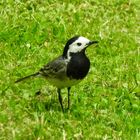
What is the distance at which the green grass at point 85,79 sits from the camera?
859 centimetres

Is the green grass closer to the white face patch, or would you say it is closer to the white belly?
the white belly

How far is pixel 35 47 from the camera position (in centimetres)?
1102

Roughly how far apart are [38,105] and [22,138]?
3.71 feet

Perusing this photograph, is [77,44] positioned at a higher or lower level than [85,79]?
higher

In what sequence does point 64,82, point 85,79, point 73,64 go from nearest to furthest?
1. point 73,64
2. point 64,82
3. point 85,79

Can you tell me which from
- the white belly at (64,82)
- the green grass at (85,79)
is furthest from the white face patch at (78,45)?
the green grass at (85,79)

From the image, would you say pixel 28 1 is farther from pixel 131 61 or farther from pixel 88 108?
pixel 88 108

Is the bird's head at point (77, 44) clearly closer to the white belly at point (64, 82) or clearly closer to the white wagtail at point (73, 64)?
the white wagtail at point (73, 64)

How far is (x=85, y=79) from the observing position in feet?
33.4

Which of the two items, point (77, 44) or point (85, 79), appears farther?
point (85, 79)

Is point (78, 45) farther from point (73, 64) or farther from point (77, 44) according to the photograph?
point (73, 64)

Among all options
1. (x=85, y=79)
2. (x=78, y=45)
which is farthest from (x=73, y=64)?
(x=85, y=79)

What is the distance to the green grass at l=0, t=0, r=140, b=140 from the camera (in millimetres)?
8586

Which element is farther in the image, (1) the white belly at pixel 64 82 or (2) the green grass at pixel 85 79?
(1) the white belly at pixel 64 82
